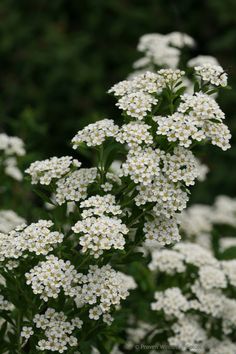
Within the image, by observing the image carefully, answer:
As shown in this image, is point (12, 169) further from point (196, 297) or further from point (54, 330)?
point (54, 330)

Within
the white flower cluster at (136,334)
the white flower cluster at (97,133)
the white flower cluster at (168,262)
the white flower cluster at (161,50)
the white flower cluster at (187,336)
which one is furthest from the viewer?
the white flower cluster at (161,50)

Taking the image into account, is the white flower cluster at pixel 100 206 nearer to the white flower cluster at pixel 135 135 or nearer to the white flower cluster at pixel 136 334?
the white flower cluster at pixel 135 135

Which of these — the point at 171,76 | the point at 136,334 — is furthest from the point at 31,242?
the point at 136,334

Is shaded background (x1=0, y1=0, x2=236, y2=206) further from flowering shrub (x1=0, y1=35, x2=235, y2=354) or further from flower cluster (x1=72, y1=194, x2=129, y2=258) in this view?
flower cluster (x1=72, y1=194, x2=129, y2=258)

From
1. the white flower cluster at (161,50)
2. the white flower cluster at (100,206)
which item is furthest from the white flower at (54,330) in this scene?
the white flower cluster at (161,50)

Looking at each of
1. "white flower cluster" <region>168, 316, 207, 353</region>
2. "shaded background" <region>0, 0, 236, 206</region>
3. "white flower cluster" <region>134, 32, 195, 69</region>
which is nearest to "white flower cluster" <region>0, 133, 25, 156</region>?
"white flower cluster" <region>134, 32, 195, 69</region>

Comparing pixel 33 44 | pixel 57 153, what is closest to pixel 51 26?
pixel 33 44

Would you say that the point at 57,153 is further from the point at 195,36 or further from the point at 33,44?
the point at 195,36
